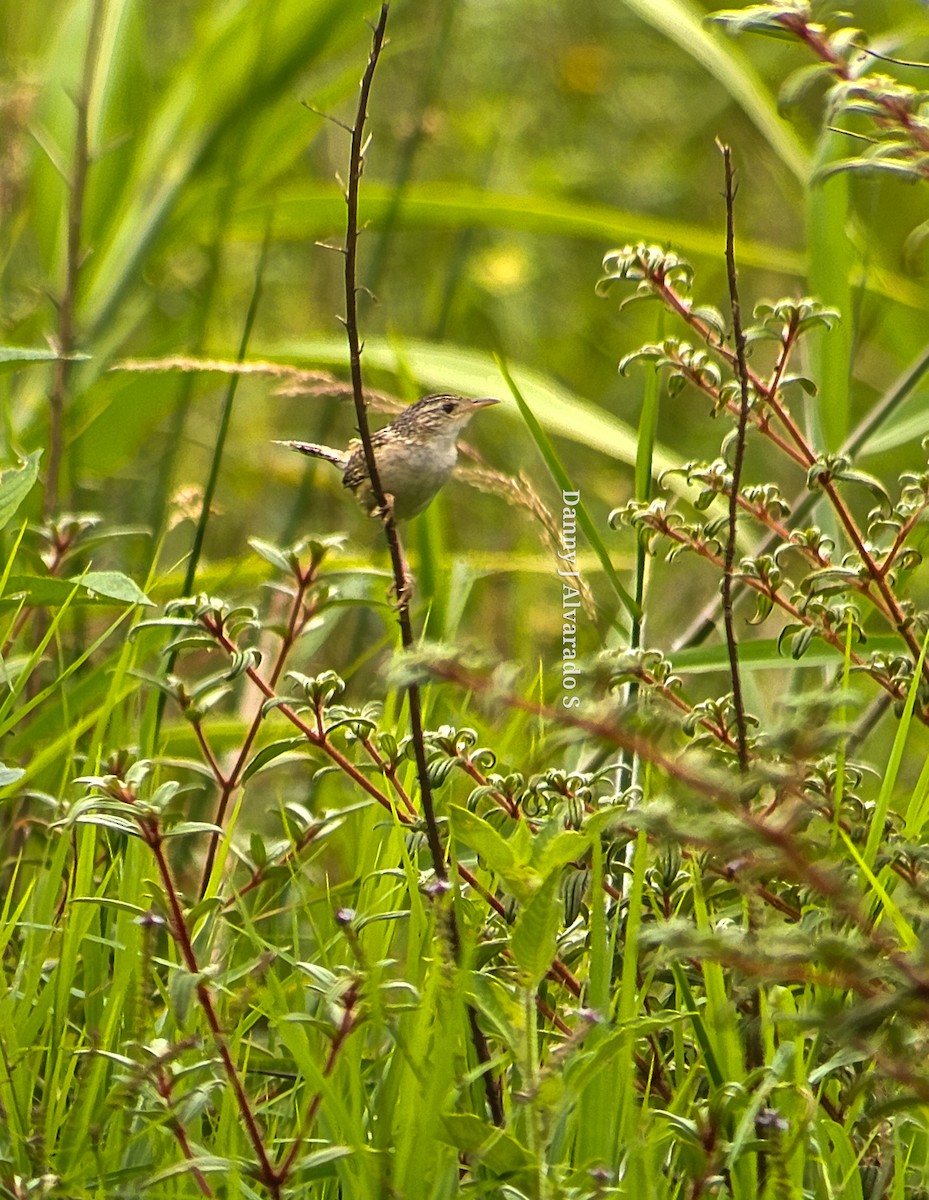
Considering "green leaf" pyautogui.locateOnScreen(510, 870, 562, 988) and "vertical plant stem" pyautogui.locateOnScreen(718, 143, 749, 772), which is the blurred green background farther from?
"green leaf" pyautogui.locateOnScreen(510, 870, 562, 988)

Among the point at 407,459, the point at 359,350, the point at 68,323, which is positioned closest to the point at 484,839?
the point at 359,350

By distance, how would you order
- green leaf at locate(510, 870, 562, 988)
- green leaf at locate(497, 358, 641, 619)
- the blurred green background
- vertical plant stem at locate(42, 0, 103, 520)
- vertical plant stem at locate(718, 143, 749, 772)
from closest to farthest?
green leaf at locate(510, 870, 562, 988), vertical plant stem at locate(718, 143, 749, 772), green leaf at locate(497, 358, 641, 619), vertical plant stem at locate(42, 0, 103, 520), the blurred green background

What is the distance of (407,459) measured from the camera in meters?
3.09

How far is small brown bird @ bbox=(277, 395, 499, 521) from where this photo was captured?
9.97ft

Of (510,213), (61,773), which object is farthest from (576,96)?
(61,773)

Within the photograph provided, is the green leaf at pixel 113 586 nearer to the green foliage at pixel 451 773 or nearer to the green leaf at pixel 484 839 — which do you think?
the green foliage at pixel 451 773

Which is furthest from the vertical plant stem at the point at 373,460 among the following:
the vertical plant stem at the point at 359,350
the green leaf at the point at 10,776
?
the green leaf at the point at 10,776

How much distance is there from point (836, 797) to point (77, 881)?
1.02m

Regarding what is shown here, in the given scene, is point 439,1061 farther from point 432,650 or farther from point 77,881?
point 77,881

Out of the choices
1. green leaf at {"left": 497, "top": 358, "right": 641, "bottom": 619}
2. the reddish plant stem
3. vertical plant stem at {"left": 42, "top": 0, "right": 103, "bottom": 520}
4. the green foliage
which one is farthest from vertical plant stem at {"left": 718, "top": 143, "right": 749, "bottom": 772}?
vertical plant stem at {"left": 42, "top": 0, "right": 103, "bottom": 520}

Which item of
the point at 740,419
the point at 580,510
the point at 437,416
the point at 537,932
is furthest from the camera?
the point at 437,416

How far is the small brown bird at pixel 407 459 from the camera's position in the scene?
3039 millimetres

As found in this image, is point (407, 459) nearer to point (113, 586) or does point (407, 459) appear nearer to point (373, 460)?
point (113, 586)

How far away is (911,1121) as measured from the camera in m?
1.96
